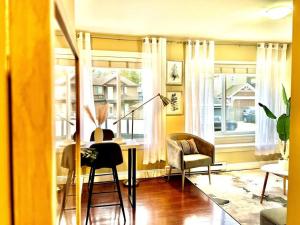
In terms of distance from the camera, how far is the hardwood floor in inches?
117

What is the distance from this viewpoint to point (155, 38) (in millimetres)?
4387

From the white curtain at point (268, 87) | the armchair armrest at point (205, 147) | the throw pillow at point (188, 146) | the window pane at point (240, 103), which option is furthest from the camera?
the window pane at point (240, 103)

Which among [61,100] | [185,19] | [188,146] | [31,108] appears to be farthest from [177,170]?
[31,108]

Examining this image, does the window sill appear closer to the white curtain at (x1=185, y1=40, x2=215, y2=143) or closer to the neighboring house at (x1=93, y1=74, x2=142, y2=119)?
the white curtain at (x1=185, y1=40, x2=215, y2=143)

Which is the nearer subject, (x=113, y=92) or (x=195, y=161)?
(x=195, y=161)

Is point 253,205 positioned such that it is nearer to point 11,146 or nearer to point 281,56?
point 281,56

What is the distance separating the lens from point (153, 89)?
4391 millimetres

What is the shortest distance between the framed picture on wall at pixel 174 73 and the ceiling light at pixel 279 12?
5.70 feet

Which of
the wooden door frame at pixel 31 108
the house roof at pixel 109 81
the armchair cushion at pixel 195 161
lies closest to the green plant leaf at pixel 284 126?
the armchair cushion at pixel 195 161

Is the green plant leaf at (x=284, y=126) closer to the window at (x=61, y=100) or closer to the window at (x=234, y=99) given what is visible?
the window at (x=234, y=99)

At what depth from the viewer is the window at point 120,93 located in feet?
14.5

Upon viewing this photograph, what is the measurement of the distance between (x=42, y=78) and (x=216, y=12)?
316 cm

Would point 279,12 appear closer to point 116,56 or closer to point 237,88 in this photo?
point 237,88

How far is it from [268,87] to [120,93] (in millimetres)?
2863
